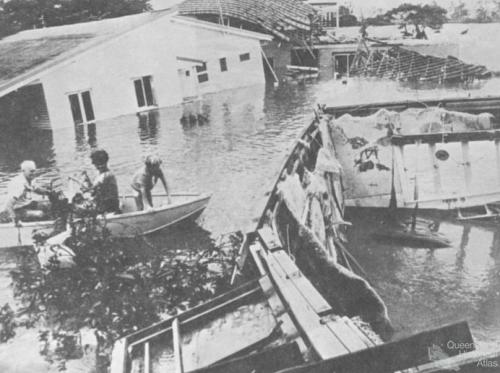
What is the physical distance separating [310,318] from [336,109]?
5.35 m

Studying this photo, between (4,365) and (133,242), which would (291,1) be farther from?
(4,365)

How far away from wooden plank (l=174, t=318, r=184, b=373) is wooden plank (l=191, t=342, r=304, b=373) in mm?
685

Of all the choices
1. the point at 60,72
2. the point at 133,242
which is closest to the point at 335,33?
the point at 60,72

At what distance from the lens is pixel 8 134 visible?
29.7 ft

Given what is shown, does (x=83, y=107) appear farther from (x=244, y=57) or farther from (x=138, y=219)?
(x=244, y=57)

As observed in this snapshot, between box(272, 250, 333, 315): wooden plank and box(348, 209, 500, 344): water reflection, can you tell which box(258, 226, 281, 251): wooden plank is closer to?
box(272, 250, 333, 315): wooden plank

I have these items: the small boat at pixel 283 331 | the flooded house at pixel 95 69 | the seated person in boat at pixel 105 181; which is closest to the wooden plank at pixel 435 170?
the small boat at pixel 283 331

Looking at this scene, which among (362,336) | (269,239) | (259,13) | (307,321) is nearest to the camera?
(362,336)

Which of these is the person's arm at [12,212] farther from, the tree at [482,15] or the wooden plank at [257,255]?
the tree at [482,15]

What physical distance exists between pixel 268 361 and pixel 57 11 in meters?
9.27

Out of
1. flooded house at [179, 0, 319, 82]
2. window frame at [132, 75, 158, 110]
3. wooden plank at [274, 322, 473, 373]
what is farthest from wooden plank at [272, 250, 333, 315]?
flooded house at [179, 0, 319, 82]

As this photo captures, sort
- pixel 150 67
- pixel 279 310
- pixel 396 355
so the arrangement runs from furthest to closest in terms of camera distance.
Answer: pixel 150 67 → pixel 279 310 → pixel 396 355

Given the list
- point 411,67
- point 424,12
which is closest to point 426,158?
point 424,12

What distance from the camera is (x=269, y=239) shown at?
133 inches
